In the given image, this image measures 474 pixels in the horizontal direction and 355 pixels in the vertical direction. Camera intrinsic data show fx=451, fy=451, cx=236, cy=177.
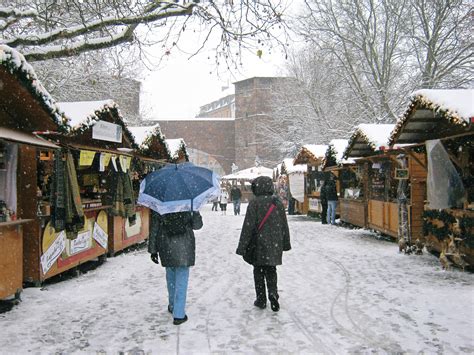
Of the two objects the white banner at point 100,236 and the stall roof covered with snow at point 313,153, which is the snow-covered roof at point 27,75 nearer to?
the white banner at point 100,236

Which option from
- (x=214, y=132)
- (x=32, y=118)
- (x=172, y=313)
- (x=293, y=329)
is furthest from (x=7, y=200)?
(x=214, y=132)

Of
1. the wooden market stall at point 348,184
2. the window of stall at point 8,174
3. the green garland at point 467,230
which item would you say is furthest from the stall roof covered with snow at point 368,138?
the window of stall at point 8,174

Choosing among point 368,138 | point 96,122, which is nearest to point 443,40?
point 368,138

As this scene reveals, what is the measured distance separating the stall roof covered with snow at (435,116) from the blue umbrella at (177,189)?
14.8ft

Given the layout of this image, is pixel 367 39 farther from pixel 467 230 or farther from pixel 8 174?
pixel 8 174

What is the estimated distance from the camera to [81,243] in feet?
28.4

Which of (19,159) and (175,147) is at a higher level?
(175,147)

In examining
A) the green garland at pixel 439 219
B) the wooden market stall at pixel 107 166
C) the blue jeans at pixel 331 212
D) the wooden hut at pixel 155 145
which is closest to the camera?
the wooden market stall at pixel 107 166

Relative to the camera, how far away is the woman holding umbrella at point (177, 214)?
17.0 feet

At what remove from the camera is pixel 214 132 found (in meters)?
Result: 59.8

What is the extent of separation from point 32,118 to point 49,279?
2.94 metres

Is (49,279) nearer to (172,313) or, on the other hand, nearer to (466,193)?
(172,313)

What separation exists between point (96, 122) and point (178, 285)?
4358mm

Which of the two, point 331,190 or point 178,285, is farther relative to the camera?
point 331,190
